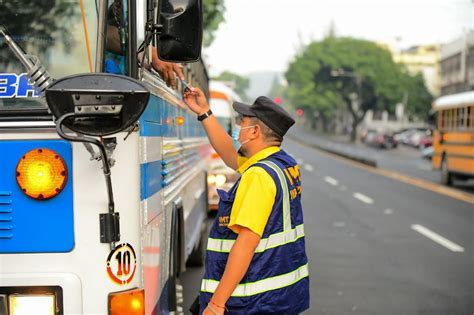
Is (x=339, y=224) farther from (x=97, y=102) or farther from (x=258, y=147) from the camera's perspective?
(x=97, y=102)

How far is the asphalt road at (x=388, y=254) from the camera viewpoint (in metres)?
7.14

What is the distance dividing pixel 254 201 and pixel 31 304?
1018mm

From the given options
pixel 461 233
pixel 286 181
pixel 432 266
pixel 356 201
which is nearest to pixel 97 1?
pixel 286 181

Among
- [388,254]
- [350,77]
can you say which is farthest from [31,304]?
[350,77]

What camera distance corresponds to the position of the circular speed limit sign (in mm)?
2770

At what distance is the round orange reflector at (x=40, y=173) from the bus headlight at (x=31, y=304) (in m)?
0.41

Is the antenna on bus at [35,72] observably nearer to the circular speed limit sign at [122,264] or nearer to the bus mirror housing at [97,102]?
the bus mirror housing at [97,102]

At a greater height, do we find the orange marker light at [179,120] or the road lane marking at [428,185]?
the orange marker light at [179,120]

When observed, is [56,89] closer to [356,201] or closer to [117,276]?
[117,276]

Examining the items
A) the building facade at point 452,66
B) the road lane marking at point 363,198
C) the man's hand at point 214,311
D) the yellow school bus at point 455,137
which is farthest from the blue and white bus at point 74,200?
the building facade at point 452,66

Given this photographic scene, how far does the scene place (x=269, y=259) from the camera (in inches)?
122

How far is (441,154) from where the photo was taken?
2156cm

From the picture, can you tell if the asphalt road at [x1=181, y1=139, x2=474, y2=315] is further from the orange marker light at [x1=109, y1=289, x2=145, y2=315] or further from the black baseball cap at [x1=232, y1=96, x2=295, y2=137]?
the orange marker light at [x1=109, y1=289, x2=145, y2=315]

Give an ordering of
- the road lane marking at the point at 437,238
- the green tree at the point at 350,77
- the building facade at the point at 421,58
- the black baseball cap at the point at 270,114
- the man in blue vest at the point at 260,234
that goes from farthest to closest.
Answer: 1. the building facade at the point at 421,58
2. the green tree at the point at 350,77
3. the road lane marking at the point at 437,238
4. the black baseball cap at the point at 270,114
5. the man in blue vest at the point at 260,234
